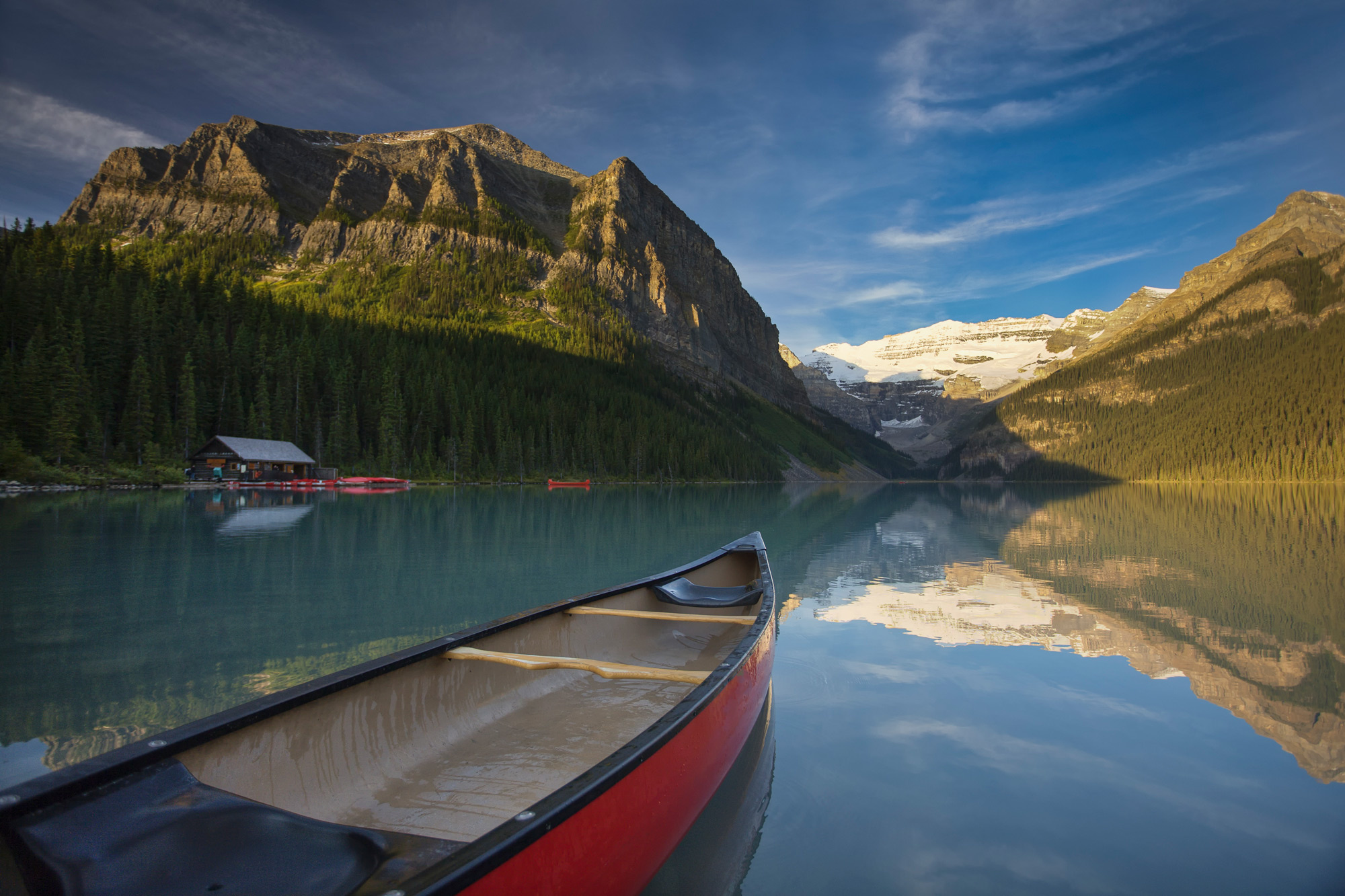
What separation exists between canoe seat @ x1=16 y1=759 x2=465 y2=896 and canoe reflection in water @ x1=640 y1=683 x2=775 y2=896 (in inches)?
95.3

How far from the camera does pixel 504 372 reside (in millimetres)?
108750

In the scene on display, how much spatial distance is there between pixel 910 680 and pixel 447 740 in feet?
23.6

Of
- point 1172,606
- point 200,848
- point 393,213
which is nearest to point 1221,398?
point 1172,606

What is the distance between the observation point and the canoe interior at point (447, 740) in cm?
414

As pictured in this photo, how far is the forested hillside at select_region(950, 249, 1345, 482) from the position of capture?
120 metres

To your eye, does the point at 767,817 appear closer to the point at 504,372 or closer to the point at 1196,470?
the point at 504,372

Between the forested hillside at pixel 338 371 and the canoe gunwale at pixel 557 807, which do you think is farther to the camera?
the forested hillside at pixel 338 371

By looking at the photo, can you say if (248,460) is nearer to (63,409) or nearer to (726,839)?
(63,409)

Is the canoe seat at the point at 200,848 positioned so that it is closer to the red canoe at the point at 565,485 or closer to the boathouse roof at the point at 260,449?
the boathouse roof at the point at 260,449

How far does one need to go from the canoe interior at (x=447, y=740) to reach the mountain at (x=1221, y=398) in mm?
154214

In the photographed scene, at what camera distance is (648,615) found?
26.1 feet

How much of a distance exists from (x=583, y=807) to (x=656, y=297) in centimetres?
18060

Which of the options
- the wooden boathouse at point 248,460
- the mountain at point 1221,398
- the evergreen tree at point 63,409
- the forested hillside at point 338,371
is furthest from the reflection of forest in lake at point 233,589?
the mountain at point 1221,398

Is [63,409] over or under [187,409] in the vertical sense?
under
